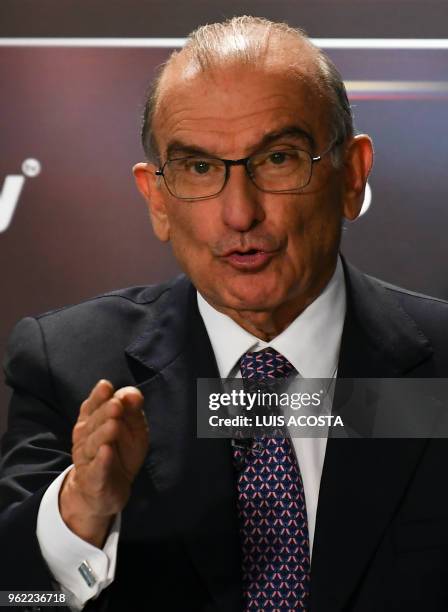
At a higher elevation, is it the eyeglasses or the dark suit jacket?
the eyeglasses

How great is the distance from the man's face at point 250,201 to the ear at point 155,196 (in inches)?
3.4

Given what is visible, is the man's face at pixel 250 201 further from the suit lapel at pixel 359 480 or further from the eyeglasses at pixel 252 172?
the suit lapel at pixel 359 480

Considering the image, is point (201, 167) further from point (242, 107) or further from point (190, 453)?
point (190, 453)

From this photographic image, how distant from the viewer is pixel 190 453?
1563 mm

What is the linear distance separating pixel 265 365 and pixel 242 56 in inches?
18.9

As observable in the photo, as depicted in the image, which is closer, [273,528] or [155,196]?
[273,528]

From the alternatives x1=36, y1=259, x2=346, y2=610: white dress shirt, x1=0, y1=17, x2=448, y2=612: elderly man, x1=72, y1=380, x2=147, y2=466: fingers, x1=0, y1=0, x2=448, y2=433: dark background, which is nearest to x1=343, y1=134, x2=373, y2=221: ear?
x1=0, y1=17, x2=448, y2=612: elderly man

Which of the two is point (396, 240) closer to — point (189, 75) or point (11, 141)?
point (189, 75)

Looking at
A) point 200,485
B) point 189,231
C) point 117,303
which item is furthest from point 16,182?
point 200,485

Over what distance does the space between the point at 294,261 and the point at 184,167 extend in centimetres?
23

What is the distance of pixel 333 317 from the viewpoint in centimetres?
169

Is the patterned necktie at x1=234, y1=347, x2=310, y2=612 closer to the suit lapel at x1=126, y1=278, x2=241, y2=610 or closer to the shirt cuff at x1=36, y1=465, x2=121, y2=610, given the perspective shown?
the suit lapel at x1=126, y1=278, x2=241, y2=610

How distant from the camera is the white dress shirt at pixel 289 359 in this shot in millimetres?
1414

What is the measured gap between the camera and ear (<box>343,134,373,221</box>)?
170 centimetres
